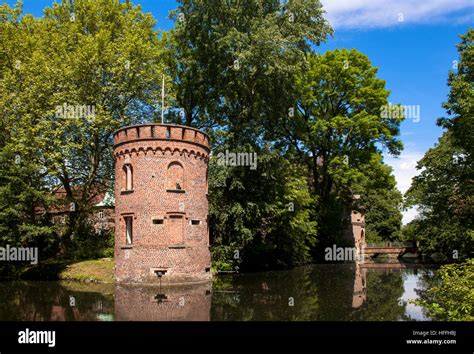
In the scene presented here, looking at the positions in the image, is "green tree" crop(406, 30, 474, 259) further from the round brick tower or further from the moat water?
the round brick tower

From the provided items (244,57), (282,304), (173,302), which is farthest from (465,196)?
(173,302)

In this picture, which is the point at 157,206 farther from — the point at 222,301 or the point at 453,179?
the point at 453,179

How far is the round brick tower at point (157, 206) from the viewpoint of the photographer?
20047 millimetres

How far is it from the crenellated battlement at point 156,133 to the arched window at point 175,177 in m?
1.22

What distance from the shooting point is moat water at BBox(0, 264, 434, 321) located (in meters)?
12.4

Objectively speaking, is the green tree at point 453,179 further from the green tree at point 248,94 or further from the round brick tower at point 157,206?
the round brick tower at point 157,206

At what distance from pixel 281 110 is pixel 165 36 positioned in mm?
10637

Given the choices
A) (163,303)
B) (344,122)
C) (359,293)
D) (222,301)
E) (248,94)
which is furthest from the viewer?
(344,122)

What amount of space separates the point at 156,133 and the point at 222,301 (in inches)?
343

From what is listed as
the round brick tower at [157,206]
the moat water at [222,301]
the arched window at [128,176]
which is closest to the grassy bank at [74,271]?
the moat water at [222,301]

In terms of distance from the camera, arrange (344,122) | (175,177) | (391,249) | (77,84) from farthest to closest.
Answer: (391,249), (344,122), (77,84), (175,177)

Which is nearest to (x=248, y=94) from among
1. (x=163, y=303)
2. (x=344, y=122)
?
(x=344, y=122)

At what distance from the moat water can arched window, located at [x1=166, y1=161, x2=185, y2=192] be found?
4609 millimetres

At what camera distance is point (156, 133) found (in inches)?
800
